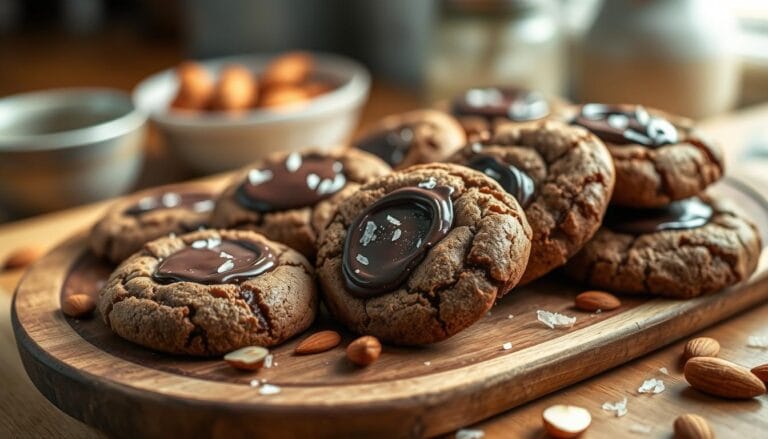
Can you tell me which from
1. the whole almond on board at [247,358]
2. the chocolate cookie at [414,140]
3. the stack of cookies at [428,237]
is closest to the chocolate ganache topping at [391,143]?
the chocolate cookie at [414,140]

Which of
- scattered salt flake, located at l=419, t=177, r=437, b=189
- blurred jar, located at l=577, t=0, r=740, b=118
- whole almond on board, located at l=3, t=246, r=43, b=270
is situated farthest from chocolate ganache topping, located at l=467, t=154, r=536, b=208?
blurred jar, located at l=577, t=0, r=740, b=118

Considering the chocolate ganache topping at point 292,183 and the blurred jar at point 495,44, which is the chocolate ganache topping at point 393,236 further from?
the blurred jar at point 495,44

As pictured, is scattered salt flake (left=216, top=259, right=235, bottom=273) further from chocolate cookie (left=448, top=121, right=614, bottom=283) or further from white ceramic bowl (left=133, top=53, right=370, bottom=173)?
white ceramic bowl (left=133, top=53, right=370, bottom=173)

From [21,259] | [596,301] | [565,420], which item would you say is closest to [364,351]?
[565,420]

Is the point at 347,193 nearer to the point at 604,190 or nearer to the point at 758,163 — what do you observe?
the point at 604,190

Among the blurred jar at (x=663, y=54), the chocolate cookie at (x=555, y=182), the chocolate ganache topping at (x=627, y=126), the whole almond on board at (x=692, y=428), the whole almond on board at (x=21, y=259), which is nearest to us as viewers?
the whole almond on board at (x=692, y=428)

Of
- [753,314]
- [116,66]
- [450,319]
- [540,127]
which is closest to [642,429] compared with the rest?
[450,319]
